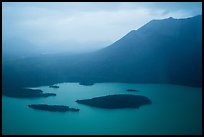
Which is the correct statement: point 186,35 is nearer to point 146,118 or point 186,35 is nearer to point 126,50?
point 126,50

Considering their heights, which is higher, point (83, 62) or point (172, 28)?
point (172, 28)

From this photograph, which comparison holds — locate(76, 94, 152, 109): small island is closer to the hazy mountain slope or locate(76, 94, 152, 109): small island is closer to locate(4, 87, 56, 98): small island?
the hazy mountain slope

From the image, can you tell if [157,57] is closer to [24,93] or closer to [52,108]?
[52,108]

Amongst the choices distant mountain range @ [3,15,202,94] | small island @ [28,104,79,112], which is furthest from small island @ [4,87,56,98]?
small island @ [28,104,79,112]

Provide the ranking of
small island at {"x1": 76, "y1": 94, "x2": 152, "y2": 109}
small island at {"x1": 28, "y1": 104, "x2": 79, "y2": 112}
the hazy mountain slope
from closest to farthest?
small island at {"x1": 28, "y1": 104, "x2": 79, "y2": 112}
small island at {"x1": 76, "y1": 94, "x2": 152, "y2": 109}
the hazy mountain slope

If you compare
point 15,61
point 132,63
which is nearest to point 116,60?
point 132,63

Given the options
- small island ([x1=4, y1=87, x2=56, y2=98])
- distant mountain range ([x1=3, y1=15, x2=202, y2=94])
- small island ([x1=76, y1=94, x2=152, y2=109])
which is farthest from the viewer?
distant mountain range ([x1=3, y1=15, x2=202, y2=94])

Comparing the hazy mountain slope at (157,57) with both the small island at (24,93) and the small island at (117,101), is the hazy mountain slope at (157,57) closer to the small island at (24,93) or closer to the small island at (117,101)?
the small island at (117,101)
